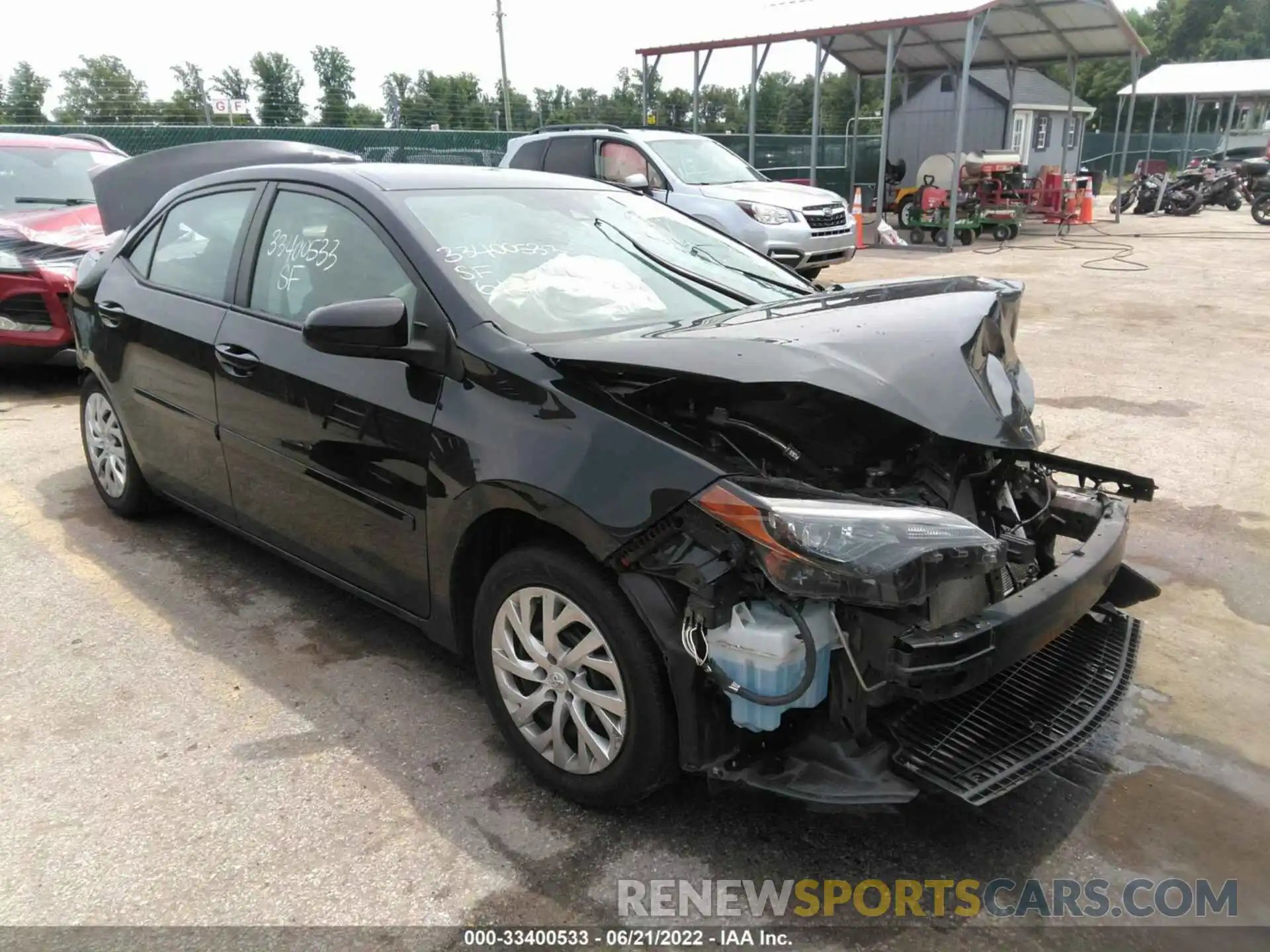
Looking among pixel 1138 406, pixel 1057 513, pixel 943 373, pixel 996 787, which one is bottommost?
pixel 1138 406

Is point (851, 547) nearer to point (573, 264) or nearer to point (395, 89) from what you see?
point (573, 264)

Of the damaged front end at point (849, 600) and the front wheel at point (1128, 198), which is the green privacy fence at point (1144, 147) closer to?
the front wheel at point (1128, 198)

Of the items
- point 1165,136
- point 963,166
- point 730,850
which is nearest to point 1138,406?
point 730,850

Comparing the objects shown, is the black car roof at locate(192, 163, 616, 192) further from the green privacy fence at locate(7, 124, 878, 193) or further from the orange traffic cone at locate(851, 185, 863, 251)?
the orange traffic cone at locate(851, 185, 863, 251)

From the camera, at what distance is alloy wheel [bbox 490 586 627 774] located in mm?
2395

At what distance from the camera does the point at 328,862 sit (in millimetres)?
2406

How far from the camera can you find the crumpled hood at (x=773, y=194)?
1111 centimetres

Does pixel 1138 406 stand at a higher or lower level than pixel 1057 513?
lower

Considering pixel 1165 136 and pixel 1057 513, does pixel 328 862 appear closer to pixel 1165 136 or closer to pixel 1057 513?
pixel 1057 513

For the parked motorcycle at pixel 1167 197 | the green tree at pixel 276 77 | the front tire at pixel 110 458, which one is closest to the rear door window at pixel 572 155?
the front tire at pixel 110 458

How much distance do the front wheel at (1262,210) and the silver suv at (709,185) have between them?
1417 centimetres

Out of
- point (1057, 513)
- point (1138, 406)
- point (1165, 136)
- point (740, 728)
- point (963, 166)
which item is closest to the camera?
point (740, 728)

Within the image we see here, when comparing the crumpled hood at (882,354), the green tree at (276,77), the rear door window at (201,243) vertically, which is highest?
the green tree at (276,77)

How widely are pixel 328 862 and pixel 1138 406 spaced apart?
611 centimetres
